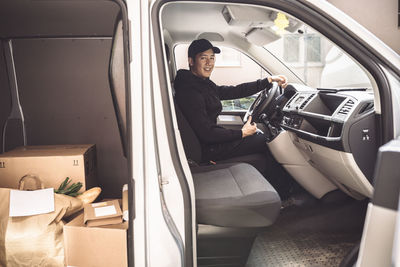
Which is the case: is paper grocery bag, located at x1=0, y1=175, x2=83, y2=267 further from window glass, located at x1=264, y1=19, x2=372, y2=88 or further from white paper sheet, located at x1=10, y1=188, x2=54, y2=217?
window glass, located at x1=264, y1=19, x2=372, y2=88

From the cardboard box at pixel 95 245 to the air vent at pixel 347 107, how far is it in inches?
46.8

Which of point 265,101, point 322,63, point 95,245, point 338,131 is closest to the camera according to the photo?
point 95,245

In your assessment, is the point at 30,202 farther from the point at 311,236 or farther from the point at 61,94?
the point at 311,236

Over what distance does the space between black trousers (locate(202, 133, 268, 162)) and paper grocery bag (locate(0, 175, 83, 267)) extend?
3.64 ft

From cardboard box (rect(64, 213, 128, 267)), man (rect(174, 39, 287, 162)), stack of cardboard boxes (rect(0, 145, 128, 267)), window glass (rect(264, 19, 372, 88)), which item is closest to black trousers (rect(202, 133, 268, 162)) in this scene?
man (rect(174, 39, 287, 162))

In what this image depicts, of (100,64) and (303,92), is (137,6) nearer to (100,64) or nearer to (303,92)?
(100,64)

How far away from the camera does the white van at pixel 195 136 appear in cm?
124

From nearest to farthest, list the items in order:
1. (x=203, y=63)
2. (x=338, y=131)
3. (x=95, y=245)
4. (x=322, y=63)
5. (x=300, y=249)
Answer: (x=95, y=245), (x=338, y=131), (x=300, y=249), (x=203, y=63), (x=322, y=63)

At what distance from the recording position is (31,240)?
1.49 meters

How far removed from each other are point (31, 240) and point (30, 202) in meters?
0.16

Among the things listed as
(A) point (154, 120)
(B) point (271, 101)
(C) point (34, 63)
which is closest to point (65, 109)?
(C) point (34, 63)

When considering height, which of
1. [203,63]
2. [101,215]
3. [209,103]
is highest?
[203,63]

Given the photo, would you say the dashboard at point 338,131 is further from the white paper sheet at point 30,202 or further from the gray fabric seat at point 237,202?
the white paper sheet at point 30,202

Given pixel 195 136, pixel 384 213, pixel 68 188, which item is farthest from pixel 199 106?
pixel 384 213
